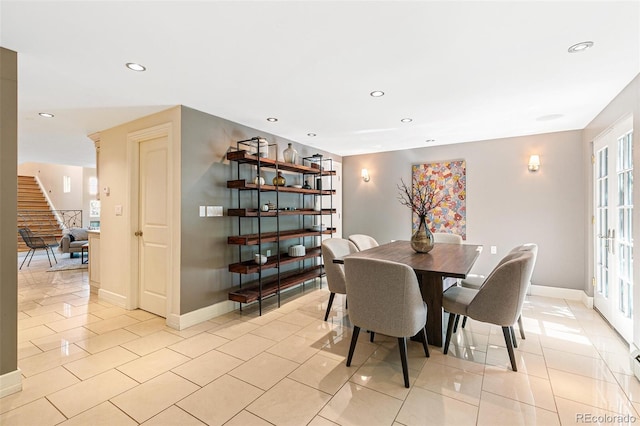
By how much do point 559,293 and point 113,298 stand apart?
614 cm

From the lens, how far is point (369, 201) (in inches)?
228

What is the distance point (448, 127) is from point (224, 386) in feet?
12.7

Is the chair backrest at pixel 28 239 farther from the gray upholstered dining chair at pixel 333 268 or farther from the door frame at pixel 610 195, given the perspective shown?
the door frame at pixel 610 195

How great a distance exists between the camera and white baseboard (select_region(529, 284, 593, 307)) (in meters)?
4.01

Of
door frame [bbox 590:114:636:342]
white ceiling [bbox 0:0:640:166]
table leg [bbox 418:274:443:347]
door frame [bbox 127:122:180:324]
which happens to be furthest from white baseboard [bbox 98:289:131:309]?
door frame [bbox 590:114:636:342]

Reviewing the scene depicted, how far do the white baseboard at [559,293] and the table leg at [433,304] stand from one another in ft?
8.60

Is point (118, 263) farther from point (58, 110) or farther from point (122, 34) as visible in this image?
point (122, 34)

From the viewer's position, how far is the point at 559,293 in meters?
4.16

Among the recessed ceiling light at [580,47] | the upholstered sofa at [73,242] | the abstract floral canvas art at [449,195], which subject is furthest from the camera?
the upholstered sofa at [73,242]

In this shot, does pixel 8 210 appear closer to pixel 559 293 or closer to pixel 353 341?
pixel 353 341

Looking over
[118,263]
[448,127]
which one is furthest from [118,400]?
[448,127]

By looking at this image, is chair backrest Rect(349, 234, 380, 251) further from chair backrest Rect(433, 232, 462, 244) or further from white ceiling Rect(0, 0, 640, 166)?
white ceiling Rect(0, 0, 640, 166)

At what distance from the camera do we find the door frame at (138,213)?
314 cm

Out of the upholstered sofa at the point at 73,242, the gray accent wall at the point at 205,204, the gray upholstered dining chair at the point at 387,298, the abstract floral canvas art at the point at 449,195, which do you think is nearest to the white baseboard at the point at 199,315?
the gray accent wall at the point at 205,204
